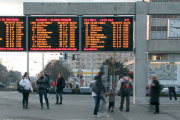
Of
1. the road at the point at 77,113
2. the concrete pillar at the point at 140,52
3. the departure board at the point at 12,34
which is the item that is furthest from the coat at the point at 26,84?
the concrete pillar at the point at 140,52

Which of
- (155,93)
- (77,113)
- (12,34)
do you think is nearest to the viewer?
(155,93)

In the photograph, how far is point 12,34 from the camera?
13.5m

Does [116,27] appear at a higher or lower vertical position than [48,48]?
higher

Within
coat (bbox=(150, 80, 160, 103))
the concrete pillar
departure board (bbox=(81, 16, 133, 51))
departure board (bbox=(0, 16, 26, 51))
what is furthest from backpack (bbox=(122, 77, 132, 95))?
departure board (bbox=(0, 16, 26, 51))

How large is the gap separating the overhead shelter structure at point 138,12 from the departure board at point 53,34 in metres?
0.81

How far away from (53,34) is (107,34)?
2.82m

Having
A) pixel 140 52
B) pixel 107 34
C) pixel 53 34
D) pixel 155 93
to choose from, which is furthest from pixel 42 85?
pixel 140 52

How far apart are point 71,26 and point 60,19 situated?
708 mm

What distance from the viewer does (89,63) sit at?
14250cm

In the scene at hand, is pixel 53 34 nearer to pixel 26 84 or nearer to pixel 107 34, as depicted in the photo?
pixel 107 34

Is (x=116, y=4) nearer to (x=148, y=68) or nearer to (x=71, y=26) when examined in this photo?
(x=71, y=26)

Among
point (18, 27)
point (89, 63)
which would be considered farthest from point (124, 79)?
point (89, 63)

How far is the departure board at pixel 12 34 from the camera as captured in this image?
13430 mm

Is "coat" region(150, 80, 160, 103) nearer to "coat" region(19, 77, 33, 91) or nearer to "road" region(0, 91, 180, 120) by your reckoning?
"road" region(0, 91, 180, 120)
